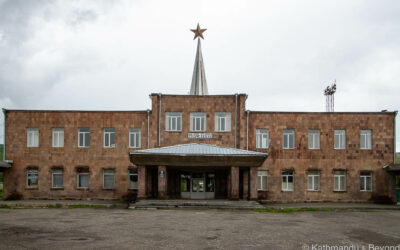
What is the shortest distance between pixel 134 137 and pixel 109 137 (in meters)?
1.93

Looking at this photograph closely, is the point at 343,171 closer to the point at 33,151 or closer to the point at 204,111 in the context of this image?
the point at 204,111

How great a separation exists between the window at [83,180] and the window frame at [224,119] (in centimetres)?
1049

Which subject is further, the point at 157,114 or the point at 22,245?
the point at 157,114

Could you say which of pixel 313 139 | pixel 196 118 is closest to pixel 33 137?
pixel 196 118

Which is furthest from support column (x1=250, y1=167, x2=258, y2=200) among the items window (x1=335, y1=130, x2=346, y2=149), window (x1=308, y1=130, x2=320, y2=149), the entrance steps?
window (x1=335, y1=130, x2=346, y2=149)

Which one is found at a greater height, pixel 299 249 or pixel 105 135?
pixel 105 135

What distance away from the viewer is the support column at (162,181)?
1062 inches

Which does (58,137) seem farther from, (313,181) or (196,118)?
(313,181)

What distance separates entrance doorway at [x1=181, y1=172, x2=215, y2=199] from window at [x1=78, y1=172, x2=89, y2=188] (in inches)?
286

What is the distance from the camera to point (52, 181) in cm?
3038

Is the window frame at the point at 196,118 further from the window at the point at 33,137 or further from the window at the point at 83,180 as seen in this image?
the window at the point at 33,137

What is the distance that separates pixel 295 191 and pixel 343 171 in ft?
13.2

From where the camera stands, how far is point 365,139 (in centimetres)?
3069

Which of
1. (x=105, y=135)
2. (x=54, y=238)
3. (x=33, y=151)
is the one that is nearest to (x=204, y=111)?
(x=105, y=135)
